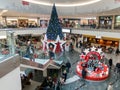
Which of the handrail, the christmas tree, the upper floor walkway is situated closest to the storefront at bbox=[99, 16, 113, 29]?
the upper floor walkway

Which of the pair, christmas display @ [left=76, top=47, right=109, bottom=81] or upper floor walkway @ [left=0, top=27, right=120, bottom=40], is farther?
upper floor walkway @ [left=0, top=27, right=120, bottom=40]

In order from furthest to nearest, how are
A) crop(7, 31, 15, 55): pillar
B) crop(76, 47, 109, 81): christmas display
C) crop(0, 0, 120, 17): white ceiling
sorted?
crop(0, 0, 120, 17): white ceiling → crop(76, 47, 109, 81): christmas display → crop(7, 31, 15, 55): pillar

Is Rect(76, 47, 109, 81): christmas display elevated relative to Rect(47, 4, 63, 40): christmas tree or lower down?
lower down

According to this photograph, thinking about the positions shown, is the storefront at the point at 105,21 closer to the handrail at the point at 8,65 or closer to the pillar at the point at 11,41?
the pillar at the point at 11,41

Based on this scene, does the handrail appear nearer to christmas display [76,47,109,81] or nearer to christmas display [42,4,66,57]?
christmas display [42,4,66,57]

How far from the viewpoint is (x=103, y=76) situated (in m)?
12.3

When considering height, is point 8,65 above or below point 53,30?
below

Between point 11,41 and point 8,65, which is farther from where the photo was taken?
point 11,41

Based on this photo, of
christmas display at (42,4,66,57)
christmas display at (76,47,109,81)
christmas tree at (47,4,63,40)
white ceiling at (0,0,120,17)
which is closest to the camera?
christmas display at (42,4,66,57)

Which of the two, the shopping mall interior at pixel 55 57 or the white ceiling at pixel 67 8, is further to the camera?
the white ceiling at pixel 67 8

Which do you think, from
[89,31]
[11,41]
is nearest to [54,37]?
[11,41]

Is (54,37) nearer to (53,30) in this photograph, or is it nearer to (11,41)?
→ (53,30)

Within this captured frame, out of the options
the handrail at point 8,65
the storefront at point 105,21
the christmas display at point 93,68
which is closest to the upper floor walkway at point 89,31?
the christmas display at point 93,68

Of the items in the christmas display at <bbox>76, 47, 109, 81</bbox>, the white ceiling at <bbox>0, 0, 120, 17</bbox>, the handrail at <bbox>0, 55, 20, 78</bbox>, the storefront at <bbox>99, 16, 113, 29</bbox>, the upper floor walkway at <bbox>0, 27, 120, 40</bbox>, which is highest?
the white ceiling at <bbox>0, 0, 120, 17</bbox>
